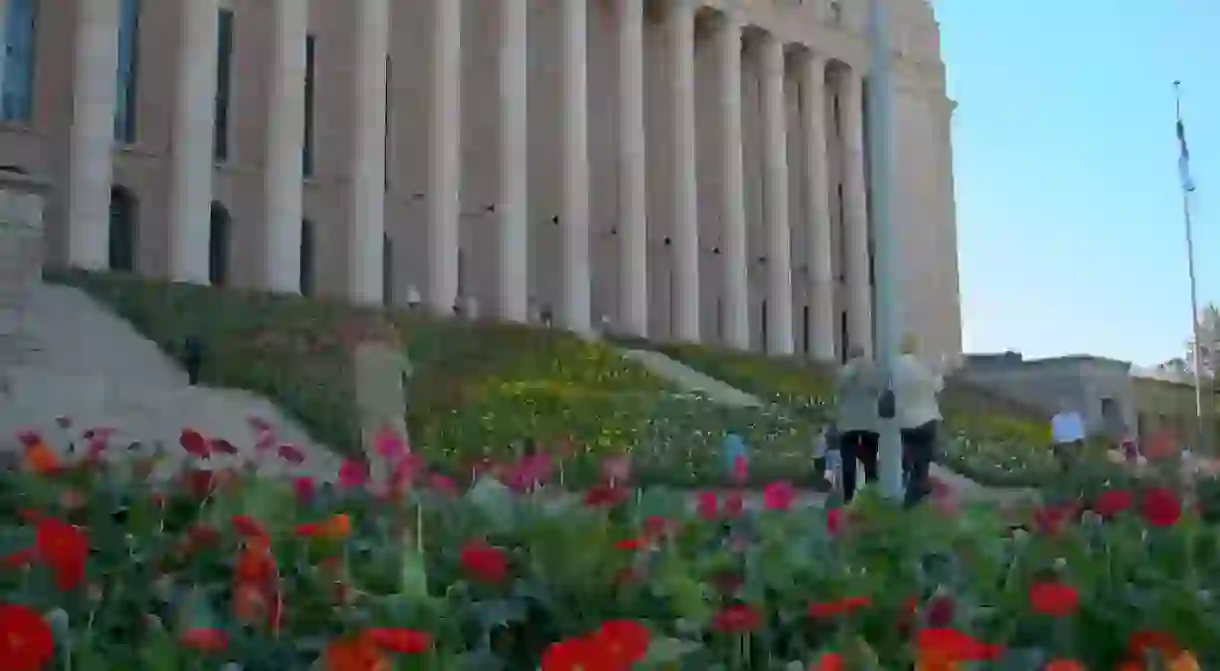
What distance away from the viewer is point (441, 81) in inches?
1314

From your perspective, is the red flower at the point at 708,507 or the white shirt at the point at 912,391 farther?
the white shirt at the point at 912,391

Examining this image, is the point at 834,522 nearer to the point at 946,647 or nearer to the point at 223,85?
the point at 946,647

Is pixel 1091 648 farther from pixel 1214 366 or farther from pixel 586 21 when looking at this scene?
pixel 1214 366

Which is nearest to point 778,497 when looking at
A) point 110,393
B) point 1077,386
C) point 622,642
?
point 622,642

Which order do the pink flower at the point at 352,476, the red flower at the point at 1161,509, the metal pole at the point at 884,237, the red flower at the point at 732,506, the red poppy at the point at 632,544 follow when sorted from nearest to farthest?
the red poppy at the point at 632,544, the red flower at the point at 1161,509, the red flower at the point at 732,506, the pink flower at the point at 352,476, the metal pole at the point at 884,237

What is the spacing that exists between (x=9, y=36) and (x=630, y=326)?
18.8 m

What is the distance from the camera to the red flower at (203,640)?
A: 2566mm

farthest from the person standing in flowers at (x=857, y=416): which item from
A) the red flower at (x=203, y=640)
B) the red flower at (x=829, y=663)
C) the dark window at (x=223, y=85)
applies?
the dark window at (x=223, y=85)

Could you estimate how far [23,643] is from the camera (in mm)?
2094

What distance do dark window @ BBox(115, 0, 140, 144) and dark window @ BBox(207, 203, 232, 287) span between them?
2.89 m

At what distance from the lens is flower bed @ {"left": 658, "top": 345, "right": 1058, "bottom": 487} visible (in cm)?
2353

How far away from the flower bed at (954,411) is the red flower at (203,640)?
2000 cm

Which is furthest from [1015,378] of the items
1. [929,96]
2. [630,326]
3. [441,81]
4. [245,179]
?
[245,179]

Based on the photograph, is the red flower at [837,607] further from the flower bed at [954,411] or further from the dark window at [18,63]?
the dark window at [18,63]
